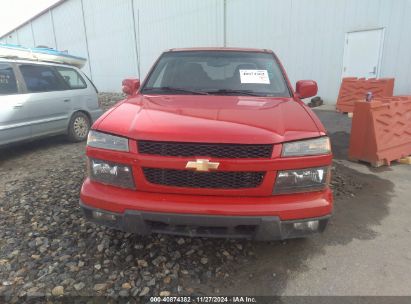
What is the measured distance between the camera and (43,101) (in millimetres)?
5711

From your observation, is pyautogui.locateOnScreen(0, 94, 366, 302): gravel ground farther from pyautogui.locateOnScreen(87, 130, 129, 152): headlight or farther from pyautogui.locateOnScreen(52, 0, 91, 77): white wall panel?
pyautogui.locateOnScreen(52, 0, 91, 77): white wall panel

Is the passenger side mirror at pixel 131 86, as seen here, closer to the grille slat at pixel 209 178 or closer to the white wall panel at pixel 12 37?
the grille slat at pixel 209 178

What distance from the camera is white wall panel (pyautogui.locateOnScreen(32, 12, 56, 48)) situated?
92.1 feet

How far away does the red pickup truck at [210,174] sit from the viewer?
2.14 m

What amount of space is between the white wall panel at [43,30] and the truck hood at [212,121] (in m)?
29.9

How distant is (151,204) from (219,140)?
638 millimetres

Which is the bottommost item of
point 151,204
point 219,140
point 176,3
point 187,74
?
point 151,204

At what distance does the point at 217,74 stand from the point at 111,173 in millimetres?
1727

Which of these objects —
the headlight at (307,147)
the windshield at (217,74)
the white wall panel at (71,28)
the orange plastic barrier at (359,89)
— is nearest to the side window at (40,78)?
the windshield at (217,74)

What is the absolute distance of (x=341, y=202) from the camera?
12.2ft

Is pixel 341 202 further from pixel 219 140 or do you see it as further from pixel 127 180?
pixel 127 180

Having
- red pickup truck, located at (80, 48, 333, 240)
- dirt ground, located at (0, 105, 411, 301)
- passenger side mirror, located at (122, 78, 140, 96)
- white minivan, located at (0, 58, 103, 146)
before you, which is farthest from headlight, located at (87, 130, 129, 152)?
white minivan, located at (0, 58, 103, 146)

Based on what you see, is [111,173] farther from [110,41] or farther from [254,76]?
[110,41]

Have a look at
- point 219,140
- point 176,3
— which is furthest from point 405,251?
point 176,3
